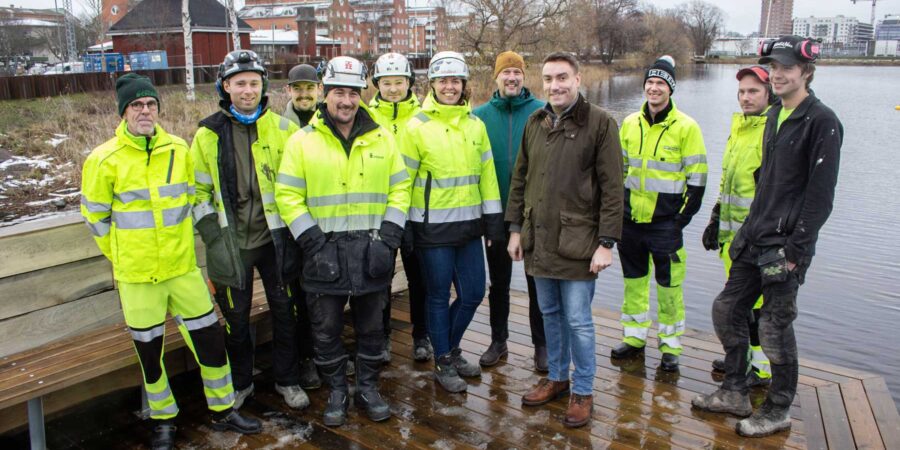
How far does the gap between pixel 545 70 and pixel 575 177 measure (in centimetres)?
54

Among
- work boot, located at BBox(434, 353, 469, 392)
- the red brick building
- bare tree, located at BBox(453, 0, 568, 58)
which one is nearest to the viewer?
work boot, located at BBox(434, 353, 469, 392)

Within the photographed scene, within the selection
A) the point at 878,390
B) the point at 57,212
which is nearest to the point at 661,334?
the point at 878,390

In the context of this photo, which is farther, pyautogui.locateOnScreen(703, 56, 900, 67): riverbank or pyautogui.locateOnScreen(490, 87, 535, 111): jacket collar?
pyautogui.locateOnScreen(703, 56, 900, 67): riverbank

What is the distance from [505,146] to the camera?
13.3ft

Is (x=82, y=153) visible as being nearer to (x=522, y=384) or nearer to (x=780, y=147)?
(x=522, y=384)

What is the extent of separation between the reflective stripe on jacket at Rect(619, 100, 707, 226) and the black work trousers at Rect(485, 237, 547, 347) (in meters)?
0.81

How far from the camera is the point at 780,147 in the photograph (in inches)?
127

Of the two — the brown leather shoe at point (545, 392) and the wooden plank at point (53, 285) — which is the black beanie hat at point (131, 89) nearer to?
the wooden plank at point (53, 285)

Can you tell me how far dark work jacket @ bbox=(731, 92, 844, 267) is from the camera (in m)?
3.04

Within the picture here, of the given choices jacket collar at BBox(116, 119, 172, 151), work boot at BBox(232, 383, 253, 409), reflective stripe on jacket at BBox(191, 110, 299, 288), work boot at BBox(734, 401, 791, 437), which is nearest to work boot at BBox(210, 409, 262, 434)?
work boot at BBox(232, 383, 253, 409)

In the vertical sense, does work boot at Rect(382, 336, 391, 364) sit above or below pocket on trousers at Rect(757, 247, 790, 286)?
below

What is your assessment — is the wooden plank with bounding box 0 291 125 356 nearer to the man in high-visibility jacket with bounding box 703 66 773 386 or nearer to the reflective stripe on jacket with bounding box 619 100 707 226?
the reflective stripe on jacket with bounding box 619 100 707 226

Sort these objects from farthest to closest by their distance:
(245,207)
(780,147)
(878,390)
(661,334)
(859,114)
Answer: (859,114)
(661,334)
(878,390)
(245,207)
(780,147)

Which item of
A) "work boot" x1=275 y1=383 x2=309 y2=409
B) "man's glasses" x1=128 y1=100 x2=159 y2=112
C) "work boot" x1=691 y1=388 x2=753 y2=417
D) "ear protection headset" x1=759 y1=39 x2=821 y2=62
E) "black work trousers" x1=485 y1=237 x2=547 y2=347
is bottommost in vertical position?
"work boot" x1=275 y1=383 x2=309 y2=409
